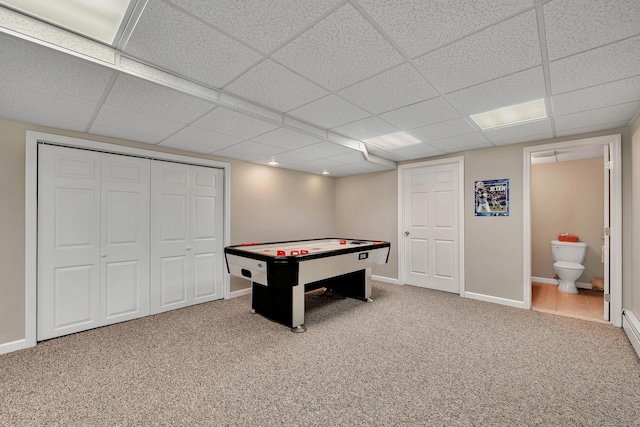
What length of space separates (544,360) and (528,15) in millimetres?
2621

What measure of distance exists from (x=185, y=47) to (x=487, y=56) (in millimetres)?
1852

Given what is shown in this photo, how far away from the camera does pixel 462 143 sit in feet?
12.3

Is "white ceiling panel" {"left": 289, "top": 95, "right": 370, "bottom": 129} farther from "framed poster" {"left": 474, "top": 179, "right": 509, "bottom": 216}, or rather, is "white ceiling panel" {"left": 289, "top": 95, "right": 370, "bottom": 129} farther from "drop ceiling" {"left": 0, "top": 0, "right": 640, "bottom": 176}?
"framed poster" {"left": 474, "top": 179, "right": 509, "bottom": 216}

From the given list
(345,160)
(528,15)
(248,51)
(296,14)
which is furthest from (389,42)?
(345,160)

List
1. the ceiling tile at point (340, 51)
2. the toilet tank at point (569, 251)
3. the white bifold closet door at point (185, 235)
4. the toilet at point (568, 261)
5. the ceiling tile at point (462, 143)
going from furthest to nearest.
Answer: the toilet tank at point (569, 251)
the toilet at point (568, 261)
the white bifold closet door at point (185, 235)
the ceiling tile at point (462, 143)
the ceiling tile at point (340, 51)

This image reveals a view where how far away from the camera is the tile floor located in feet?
11.4

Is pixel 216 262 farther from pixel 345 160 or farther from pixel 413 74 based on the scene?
pixel 413 74

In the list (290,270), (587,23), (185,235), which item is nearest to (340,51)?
(587,23)

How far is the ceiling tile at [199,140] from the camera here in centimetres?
305

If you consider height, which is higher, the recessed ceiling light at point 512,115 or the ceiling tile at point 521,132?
the recessed ceiling light at point 512,115

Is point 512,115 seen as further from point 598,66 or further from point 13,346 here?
point 13,346

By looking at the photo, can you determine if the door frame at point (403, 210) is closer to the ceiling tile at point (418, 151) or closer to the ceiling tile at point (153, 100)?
the ceiling tile at point (418, 151)

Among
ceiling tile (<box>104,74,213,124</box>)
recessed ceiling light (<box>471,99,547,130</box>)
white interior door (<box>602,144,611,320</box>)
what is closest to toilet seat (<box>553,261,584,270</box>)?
white interior door (<box>602,144,611,320</box>)

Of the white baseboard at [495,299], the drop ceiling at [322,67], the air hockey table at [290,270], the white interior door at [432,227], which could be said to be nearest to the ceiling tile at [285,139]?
the drop ceiling at [322,67]
